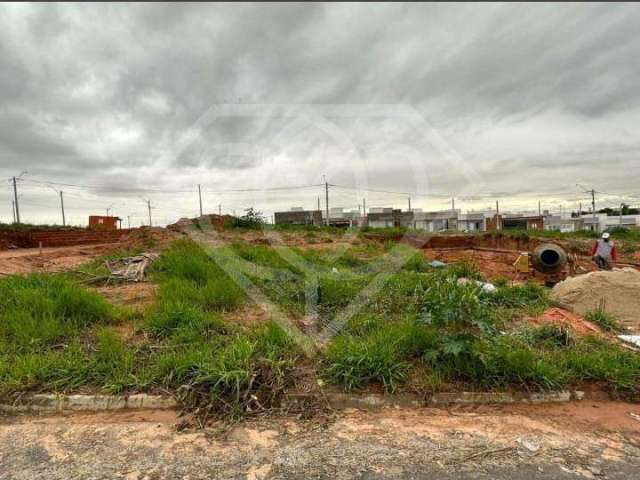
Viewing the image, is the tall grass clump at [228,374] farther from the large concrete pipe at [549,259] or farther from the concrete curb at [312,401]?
the large concrete pipe at [549,259]

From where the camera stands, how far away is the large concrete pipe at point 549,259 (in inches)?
309

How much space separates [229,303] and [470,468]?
3298mm

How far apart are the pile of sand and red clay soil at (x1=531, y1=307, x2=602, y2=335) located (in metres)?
0.55

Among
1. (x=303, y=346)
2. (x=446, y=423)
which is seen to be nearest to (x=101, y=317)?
(x=303, y=346)

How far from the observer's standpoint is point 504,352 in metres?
2.94

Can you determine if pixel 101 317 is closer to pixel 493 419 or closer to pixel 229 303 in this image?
pixel 229 303

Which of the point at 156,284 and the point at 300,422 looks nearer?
the point at 300,422

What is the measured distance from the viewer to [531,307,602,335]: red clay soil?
4.05 meters

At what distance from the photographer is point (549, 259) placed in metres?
7.98

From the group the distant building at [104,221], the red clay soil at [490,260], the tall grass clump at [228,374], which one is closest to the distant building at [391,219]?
the red clay soil at [490,260]

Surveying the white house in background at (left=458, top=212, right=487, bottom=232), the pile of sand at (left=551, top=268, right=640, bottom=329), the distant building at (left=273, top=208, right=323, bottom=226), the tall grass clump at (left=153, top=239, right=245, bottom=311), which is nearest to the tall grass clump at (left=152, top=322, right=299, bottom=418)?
the tall grass clump at (left=153, top=239, right=245, bottom=311)

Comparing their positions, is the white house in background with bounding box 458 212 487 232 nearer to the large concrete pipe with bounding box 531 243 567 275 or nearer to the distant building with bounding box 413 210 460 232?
the distant building with bounding box 413 210 460 232

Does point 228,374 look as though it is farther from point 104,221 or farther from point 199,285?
point 104,221

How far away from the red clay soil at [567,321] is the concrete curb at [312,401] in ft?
5.40
